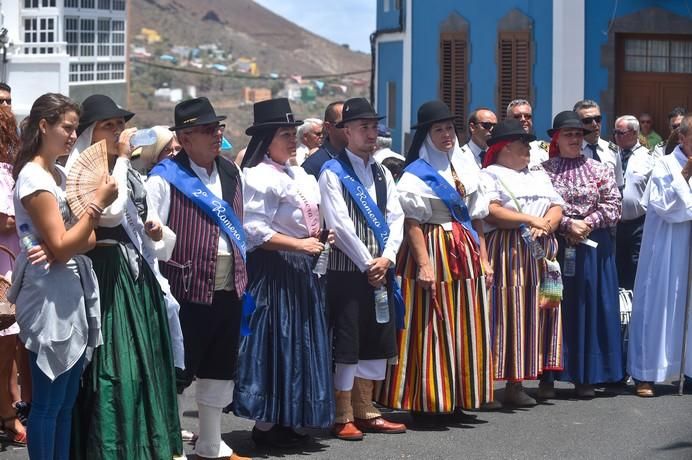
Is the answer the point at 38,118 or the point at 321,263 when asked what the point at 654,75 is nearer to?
the point at 321,263

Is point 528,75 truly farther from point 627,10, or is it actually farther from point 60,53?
point 60,53

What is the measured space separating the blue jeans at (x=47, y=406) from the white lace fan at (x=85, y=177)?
695 mm

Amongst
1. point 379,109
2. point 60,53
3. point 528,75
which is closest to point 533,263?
point 528,75

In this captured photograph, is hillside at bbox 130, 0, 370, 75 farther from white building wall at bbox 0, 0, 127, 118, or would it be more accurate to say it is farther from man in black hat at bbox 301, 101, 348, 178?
man in black hat at bbox 301, 101, 348, 178

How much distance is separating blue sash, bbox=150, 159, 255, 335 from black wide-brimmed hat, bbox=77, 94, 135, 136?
0.54 metres

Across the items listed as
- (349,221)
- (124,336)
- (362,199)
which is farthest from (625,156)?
(124,336)

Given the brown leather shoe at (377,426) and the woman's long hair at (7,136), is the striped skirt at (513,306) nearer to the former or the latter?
the brown leather shoe at (377,426)

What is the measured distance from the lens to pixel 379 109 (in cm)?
3148

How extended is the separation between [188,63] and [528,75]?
6210 centimetres

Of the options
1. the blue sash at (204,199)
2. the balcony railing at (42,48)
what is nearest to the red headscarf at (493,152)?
the blue sash at (204,199)

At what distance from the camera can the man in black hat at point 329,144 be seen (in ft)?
27.8

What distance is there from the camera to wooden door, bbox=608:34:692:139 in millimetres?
21047

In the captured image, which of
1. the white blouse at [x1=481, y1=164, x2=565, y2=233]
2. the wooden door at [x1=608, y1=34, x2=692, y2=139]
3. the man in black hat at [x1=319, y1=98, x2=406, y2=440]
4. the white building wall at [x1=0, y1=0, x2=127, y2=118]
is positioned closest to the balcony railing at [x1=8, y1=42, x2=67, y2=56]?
the white building wall at [x1=0, y1=0, x2=127, y2=118]

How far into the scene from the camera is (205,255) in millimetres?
7113
